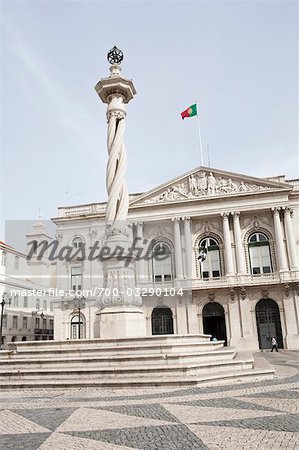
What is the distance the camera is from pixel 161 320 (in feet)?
122

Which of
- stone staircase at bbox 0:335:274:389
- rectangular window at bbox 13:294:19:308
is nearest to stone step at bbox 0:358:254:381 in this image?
stone staircase at bbox 0:335:274:389

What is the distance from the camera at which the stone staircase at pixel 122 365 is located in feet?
32.6

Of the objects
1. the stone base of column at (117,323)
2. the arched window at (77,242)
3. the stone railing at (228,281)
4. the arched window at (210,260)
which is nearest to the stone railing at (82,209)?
the arched window at (77,242)

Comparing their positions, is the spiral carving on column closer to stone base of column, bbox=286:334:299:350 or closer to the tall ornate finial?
the tall ornate finial

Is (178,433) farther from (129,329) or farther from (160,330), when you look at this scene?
(160,330)

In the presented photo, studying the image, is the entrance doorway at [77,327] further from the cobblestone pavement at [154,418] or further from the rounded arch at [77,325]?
the cobblestone pavement at [154,418]

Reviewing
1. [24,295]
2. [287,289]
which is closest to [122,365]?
[287,289]

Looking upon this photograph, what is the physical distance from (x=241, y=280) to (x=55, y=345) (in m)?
25.1

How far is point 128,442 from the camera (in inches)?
203

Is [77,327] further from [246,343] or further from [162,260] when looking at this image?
[246,343]

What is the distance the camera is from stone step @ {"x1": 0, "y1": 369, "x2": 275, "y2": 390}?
374 inches

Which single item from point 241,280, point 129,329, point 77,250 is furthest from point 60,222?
point 129,329

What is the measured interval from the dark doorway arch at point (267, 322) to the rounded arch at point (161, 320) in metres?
7.88

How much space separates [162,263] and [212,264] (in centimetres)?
483
